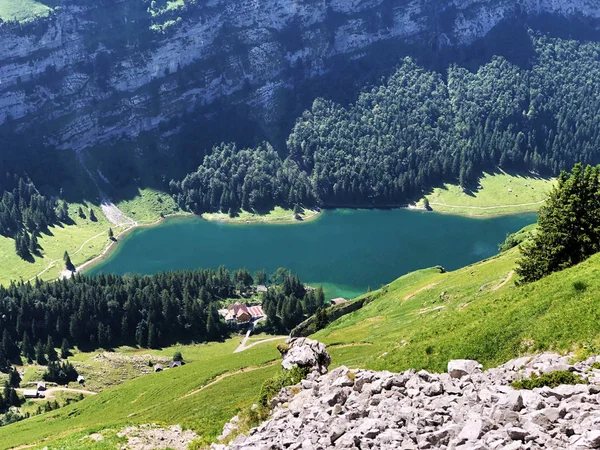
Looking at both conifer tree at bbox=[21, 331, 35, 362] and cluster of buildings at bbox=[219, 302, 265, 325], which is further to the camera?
cluster of buildings at bbox=[219, 302, 265, 325]

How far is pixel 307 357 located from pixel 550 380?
708 inches

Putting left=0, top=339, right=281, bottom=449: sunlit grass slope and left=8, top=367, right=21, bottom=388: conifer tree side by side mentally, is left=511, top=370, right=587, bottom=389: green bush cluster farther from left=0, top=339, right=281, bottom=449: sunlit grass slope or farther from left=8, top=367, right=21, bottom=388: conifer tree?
left=8, top=367, right=21, bottom=388: conifer tree

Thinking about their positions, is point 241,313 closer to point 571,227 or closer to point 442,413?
point 571,227

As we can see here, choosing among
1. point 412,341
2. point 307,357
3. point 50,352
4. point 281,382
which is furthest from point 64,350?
point 281,382

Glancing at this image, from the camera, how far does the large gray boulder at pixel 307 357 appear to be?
134 feet

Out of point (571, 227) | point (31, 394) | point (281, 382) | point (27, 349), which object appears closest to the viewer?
point (281, 382)

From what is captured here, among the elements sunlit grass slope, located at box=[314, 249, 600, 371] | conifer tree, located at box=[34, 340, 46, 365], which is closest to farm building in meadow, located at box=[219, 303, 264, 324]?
conifer tree, located at box=[34, 340, 46, 365]

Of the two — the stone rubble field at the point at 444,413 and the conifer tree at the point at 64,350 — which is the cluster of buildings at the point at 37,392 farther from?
the stone rubble field at the point at 444,413

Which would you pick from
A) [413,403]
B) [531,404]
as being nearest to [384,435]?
[413,403]

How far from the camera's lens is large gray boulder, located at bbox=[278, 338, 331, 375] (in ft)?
134

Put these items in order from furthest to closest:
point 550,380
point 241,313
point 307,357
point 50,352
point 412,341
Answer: point 241,313 → point 50,352 → point 412,341 → point 307,357 → point 550,380

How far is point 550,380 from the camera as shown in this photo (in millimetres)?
27656

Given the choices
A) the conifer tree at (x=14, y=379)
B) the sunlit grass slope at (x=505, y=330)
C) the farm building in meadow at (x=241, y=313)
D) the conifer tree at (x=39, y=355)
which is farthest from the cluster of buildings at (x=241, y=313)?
the sunlit grass slope at (x=505, y=330)

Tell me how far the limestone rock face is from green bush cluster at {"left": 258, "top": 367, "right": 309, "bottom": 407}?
148 inches
